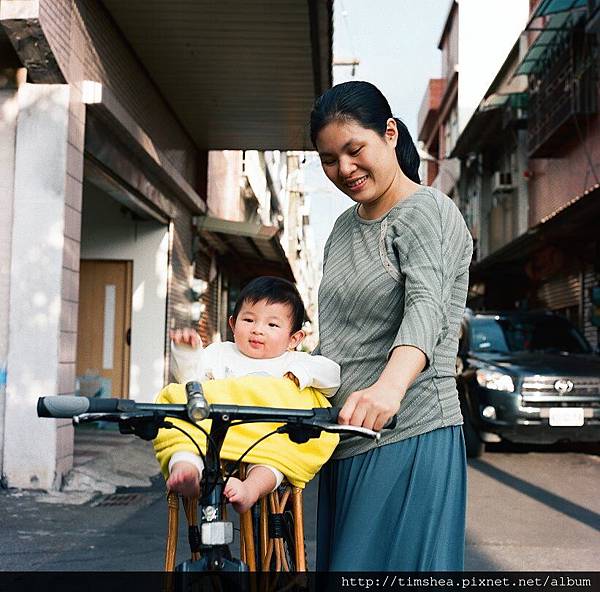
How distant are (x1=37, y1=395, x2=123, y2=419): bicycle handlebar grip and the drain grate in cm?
610

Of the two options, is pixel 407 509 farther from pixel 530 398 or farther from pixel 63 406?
pixel 530 398

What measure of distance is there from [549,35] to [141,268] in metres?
11.0

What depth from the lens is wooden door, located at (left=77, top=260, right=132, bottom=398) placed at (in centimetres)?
1432

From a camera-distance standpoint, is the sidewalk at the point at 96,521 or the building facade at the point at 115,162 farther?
the building facade at the point at 115,162

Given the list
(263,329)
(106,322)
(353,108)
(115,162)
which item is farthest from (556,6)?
(353,108)

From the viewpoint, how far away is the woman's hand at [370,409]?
6.63 ft

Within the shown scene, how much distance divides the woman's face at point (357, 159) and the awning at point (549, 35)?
16113 mm

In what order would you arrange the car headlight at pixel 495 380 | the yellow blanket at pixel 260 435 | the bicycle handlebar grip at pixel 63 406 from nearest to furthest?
the bicycle handlebar grip at pixel 63 406 < the yellow blanket at pixel 260 435 < the car headlight at pixel 495 380

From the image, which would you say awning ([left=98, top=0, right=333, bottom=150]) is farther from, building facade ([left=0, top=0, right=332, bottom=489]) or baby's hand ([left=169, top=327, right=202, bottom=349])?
baby's hand ([left=169, top=327, right=202, bottom=349])

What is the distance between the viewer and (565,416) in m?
10.8

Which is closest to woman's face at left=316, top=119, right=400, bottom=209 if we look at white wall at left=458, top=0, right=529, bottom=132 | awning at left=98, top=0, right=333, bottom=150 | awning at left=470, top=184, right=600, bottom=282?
awning at left=98, top=0, right=333, bottom=150

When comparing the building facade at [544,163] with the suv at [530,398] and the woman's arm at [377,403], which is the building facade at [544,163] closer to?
the suv at [530,398]

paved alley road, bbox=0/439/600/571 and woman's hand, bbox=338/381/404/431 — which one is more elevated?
woman's hand, bbox=338/381/404/431

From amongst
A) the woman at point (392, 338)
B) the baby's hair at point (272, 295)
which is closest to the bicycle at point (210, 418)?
the woman at point (392, 338)
